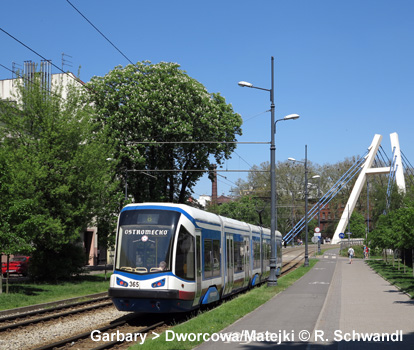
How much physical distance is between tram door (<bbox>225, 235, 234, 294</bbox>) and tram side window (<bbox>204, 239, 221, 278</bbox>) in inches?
55.7

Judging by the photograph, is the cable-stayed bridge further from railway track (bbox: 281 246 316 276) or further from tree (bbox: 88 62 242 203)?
tree (bbox: 88 62 242 203)

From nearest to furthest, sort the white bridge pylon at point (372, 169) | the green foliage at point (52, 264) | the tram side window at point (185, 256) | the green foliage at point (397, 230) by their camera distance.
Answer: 1. the tram side window at point (185, 256)
2. the green foliage at point (397, 230)
3. the green foliage at point (52, 264)
4. the white bridge pylon at point (372, 169)

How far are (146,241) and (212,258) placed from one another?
3.28m

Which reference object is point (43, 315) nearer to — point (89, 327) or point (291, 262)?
point (89, 327)

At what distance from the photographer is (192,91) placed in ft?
132

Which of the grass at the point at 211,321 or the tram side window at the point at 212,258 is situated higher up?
the tram side window at the point at 212,258

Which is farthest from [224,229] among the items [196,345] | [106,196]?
[106,196]

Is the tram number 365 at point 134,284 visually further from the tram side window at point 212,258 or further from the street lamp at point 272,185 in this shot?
the street lamp at point 272,185

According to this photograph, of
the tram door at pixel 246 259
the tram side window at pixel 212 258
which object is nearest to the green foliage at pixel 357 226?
the tram door at pixel 246 259

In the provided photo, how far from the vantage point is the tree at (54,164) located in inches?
1008

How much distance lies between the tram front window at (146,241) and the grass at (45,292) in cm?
556

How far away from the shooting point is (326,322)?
45.5ft

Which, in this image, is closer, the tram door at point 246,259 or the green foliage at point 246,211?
the tram door at point 246,259

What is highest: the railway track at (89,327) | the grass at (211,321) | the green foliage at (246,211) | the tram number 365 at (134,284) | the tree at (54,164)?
the green foliage at (246,211)
